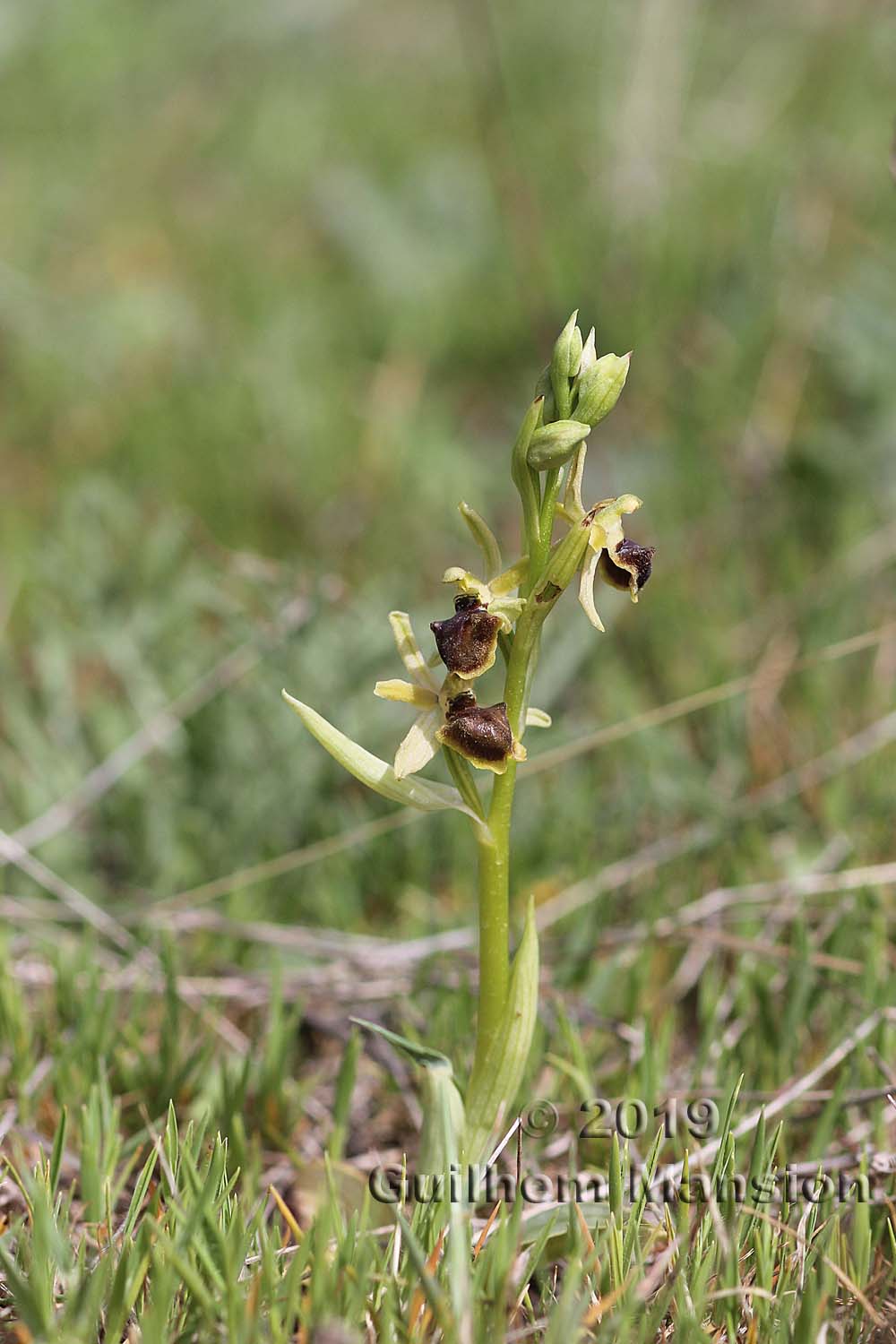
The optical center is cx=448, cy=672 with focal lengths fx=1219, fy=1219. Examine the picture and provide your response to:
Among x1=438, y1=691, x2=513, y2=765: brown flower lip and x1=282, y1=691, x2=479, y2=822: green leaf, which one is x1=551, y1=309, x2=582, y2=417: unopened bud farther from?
x1=282, y1=691, x2=479, y2=822: green leaf

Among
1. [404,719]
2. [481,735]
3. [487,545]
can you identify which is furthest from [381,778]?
[404,719]

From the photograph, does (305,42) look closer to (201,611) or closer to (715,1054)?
(201,611)

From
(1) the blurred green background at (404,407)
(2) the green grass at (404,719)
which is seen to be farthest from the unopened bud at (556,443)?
(1) the blurred green background at (404,407)

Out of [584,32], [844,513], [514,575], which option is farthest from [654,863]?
[584,32]

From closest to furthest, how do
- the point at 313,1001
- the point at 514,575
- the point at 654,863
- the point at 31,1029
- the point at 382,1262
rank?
1. the point at 382,1262
2. the point at 514,575
3. the point at 31,1029
4. the point at 313,1001
5. the point at 654,863

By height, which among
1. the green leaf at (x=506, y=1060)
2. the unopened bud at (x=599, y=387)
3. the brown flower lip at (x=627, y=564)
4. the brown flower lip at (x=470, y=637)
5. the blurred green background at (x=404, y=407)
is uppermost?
the blurred green background at (x=404, y=407)

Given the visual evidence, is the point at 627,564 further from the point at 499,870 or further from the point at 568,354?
the point at 499,870

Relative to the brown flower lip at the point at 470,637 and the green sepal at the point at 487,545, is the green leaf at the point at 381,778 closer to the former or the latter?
the brown flower lip at the point at 470,637
